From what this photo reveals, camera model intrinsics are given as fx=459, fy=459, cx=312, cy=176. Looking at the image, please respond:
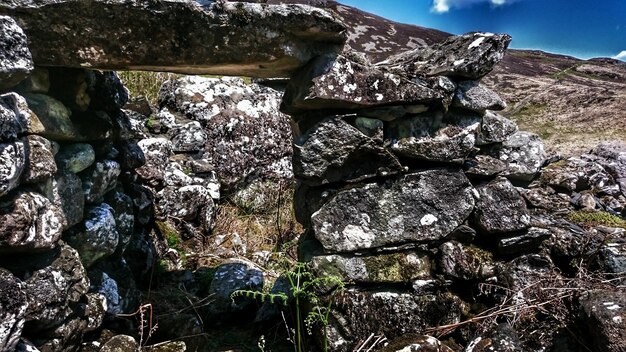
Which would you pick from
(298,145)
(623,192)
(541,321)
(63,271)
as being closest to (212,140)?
(298,145)

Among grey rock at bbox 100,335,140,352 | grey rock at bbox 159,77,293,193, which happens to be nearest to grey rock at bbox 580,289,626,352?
grey rock at bbox 100,335,140,352

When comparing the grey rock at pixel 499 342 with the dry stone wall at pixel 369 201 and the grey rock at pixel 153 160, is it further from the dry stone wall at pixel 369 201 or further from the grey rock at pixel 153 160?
the grey rock at pixel 153 160

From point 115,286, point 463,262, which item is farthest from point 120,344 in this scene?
point 463,262

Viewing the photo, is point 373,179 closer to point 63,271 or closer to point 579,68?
point 63,271

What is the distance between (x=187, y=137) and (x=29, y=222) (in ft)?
13.6

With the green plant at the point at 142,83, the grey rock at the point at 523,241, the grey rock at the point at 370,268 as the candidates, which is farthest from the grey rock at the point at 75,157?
the green plant at the point at 142,83

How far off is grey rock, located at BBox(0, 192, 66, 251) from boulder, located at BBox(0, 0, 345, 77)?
3.31 feet

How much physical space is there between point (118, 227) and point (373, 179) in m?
2.36

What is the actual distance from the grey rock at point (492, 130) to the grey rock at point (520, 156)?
0.18 m

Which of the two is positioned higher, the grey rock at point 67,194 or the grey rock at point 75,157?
the grey rock at point 75,157

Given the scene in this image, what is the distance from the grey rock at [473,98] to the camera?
3.82 m

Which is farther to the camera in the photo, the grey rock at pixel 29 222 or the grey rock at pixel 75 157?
the grey rock at pixel 75 157

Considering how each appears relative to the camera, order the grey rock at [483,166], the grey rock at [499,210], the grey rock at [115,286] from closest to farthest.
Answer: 1. the grey rock at [115,286]
2. the grey rock at [499,210]
3. the grey rock at [483,166]

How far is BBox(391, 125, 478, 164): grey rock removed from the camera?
12.1ft
